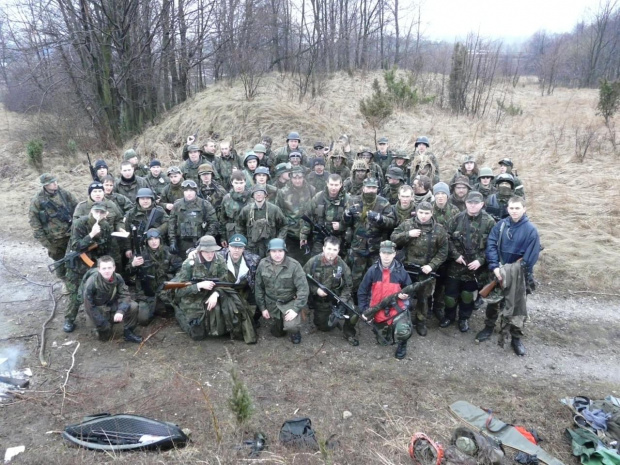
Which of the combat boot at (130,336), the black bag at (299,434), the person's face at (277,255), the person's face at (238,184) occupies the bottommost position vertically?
the combat boot at (130,336)

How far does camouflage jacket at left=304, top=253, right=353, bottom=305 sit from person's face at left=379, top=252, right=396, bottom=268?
23.0 inches

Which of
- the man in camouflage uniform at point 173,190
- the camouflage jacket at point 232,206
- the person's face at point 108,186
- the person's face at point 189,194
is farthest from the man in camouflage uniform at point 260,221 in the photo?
the person's face at point 108,186

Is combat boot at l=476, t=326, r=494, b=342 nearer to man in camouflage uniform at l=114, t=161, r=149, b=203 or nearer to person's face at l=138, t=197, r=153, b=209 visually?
person's face at l=138, t=197, r=153, b=209

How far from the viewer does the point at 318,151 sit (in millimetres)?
9133

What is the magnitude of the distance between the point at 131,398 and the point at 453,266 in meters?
4.47

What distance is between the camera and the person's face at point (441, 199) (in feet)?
19.8

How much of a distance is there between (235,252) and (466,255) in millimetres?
3256

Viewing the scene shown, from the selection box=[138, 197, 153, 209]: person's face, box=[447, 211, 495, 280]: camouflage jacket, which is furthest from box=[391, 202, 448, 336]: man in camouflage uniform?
box=[138, 197, 153, 209]: person's face

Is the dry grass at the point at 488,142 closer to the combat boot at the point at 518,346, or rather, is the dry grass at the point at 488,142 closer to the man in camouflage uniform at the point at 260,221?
the combat boot at the point at 518,346

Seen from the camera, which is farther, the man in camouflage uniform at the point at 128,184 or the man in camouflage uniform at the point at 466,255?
the man in camouflage uniform at the point at 128,184

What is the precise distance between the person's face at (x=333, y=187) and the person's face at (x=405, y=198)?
0.95 m

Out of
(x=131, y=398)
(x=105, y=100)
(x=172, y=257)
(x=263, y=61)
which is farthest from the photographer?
(x=263, y=61)

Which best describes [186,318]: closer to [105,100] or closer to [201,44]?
[105,100]

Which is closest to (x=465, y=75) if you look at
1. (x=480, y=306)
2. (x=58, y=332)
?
(x=480, y=306)
